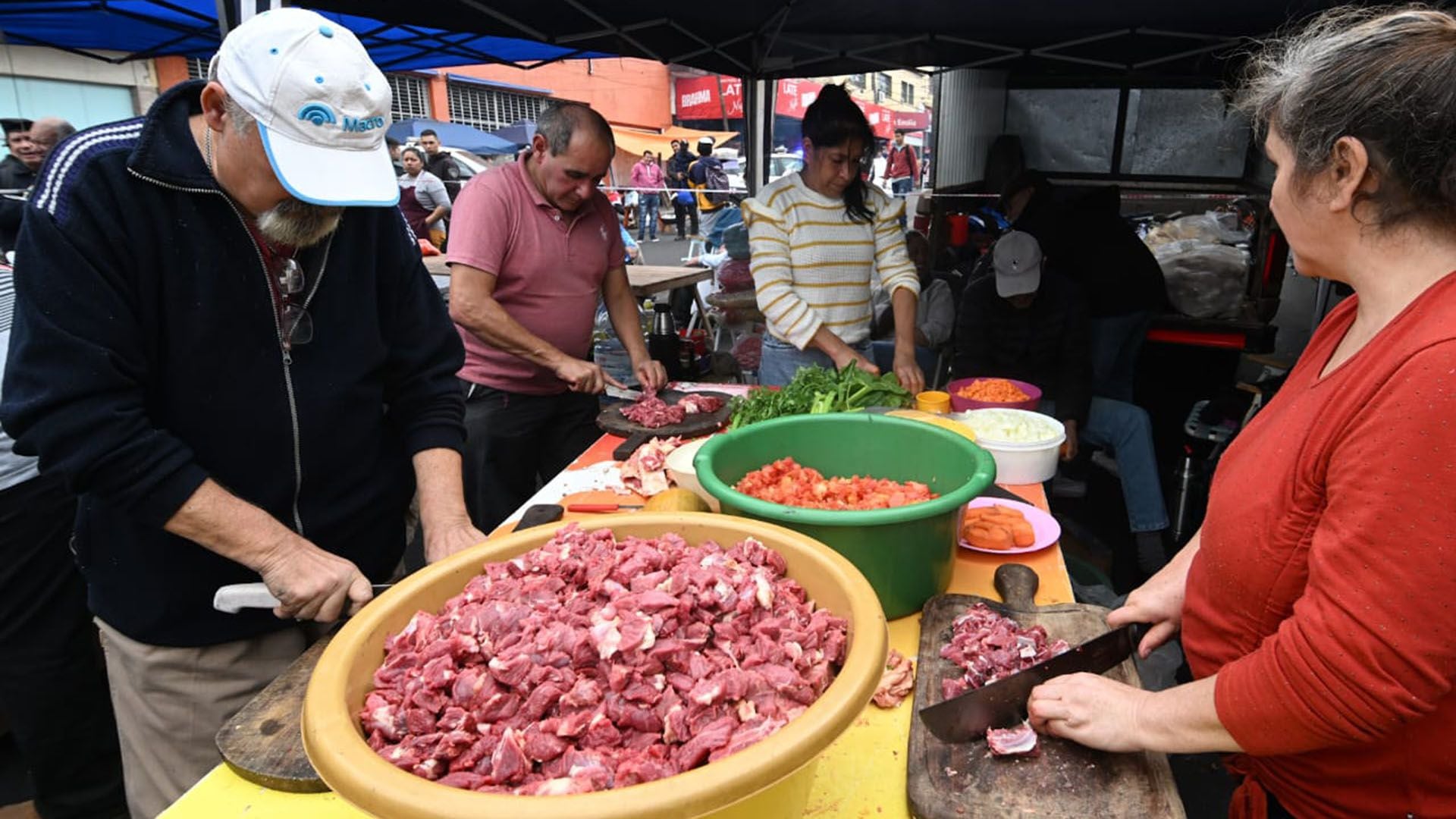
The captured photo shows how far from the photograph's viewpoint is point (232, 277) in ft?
6.03

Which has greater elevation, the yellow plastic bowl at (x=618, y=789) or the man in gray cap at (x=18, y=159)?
the man in gray cap at (x=18, y=159)

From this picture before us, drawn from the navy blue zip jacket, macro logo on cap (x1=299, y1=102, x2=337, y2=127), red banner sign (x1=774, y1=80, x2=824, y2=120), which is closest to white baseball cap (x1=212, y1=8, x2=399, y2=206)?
macro logo on cap (x1=299, y1=102, x2=337, y2=127)

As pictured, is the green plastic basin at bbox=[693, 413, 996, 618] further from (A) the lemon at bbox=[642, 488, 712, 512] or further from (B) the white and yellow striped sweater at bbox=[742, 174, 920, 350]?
(B) the white and yellow striped sweater at bbox=[742, 174, 920, 350]

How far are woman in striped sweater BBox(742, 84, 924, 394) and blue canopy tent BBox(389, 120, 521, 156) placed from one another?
16.1m

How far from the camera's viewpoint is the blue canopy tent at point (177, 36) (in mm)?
6199

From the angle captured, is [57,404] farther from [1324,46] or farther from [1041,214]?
[1041,214]

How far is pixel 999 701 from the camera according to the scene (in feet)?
4.45

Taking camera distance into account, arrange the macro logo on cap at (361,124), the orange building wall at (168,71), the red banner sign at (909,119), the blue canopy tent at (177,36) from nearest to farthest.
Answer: the macro logo on cap at (361,124) → the blue canopy tent at (177,36) → the orange building wall at (168,71) → the red banner sign at (909,119)

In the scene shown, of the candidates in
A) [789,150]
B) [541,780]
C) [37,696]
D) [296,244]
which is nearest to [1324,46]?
[541,780]

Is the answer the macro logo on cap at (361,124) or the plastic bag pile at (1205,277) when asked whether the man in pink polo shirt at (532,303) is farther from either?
the plastic bag pile at (1205,277)

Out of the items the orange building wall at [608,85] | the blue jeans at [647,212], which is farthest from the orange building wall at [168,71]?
the blue jeans at [647,212]

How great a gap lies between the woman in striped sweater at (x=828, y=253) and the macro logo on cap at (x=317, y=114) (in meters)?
2.43

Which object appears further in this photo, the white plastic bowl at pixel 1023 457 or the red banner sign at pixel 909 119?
the red banner sign at pixel 909 119

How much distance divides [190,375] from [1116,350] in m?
5.26
